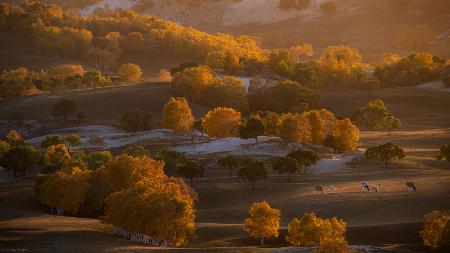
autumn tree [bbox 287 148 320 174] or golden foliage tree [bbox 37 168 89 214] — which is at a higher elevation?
autumn tree [bbox 287 148 320 174]

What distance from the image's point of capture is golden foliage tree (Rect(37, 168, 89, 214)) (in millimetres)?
76562

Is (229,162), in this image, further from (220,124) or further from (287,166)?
(220,124)

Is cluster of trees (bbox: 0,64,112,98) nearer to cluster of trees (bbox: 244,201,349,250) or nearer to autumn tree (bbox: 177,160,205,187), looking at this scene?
autumn tree (bbox: 177,160,205,187)

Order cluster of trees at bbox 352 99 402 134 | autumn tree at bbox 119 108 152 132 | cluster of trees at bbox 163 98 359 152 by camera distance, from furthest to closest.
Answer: autumn tree at bbox 119 108 152 132
cluster of trees at bbox 352 99 402 134
cluster of trees at bbox 163 98 359 152

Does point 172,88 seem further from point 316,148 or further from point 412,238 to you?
point 412,238

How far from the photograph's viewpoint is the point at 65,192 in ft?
251

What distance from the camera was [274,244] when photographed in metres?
64.2

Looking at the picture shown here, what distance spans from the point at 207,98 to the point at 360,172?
8698cm

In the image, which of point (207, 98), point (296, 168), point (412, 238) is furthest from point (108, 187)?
point (207, 98)

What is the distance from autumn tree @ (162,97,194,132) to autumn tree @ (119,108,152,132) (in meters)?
9.06

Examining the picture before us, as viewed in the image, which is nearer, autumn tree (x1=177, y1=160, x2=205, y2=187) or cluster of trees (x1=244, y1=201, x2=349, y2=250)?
cluster of trees (x1=244, y1=201, x2=349, y2=250)

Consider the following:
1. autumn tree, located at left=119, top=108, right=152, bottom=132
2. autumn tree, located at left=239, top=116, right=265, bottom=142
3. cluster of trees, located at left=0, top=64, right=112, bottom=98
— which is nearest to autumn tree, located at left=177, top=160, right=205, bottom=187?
autumn tree, located at left=239, top=116, right=265, bottom=142

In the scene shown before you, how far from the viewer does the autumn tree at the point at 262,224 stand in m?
63.2

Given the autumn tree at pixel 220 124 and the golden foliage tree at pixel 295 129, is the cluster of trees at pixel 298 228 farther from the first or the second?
the autumn tree at pixel 220 124
